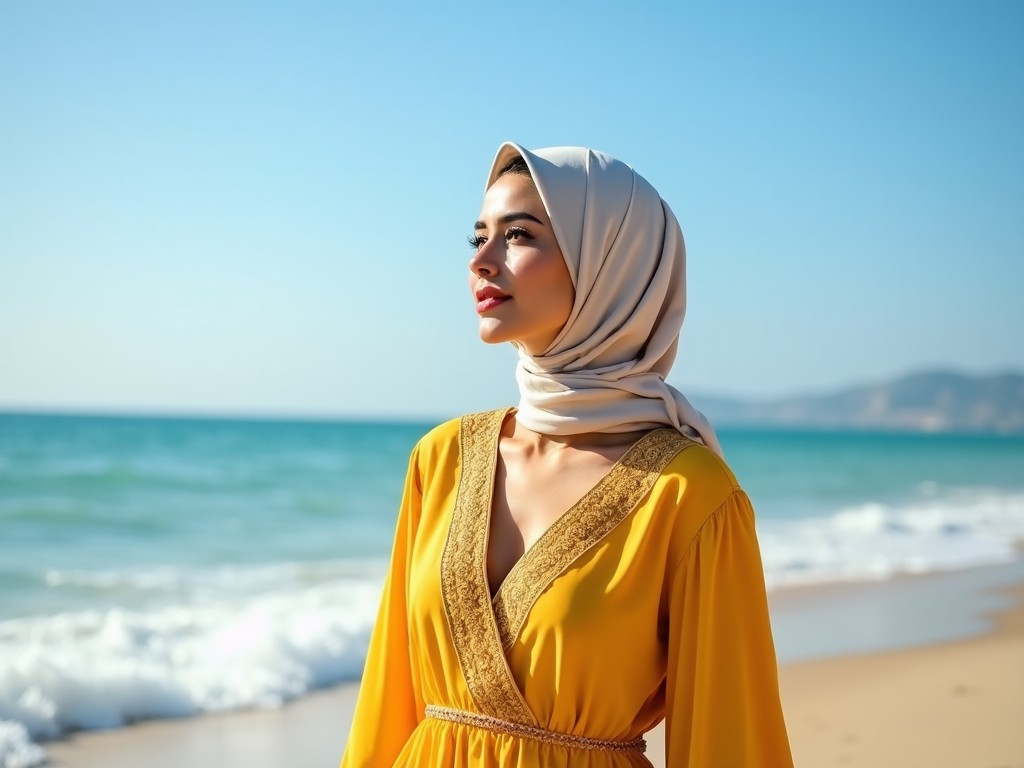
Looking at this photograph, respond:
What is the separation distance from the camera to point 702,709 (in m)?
1.78

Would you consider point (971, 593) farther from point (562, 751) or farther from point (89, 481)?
point (89, 481)

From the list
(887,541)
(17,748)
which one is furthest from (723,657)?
(887,541)

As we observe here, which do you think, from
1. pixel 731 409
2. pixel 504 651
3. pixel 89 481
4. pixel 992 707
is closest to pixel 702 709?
pixel 504 651

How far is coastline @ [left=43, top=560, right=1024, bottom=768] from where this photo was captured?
15.7 feet

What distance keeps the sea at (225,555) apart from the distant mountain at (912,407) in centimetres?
7038

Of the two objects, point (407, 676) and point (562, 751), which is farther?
point (407, 676)

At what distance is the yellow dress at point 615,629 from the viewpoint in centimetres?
179

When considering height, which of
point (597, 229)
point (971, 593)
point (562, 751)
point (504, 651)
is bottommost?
point (971, 593)

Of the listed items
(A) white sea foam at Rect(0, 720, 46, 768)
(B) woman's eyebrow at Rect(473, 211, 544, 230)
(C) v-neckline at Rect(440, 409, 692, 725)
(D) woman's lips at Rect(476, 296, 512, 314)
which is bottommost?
(A) white sea foam at Rect(0, 720, 46, 768)

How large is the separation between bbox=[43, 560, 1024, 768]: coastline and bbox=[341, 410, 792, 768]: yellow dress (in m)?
2.91

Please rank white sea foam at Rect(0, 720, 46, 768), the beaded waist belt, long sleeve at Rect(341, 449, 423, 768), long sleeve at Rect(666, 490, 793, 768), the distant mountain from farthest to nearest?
the distant mountain < white sea foam at Rect(0, 720, 46, 768) < long sleeve at Rect(341, 449, 423, 768) < the beaded waist belt < long sleeve at Rect(666, 490, 793, 768)

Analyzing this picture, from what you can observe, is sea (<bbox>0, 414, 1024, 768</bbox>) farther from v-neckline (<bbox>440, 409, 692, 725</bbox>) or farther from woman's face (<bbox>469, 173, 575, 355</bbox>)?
woman's face (<bbox>469, 173, 575, 355</bbox>)

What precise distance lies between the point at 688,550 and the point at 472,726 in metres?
→ 0.48

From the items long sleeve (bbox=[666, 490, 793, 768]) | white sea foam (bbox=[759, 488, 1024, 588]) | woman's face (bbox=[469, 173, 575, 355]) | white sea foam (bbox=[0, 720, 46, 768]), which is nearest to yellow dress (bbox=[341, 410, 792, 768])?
long sleeve (bbox=[666, 490, 793, 768])
